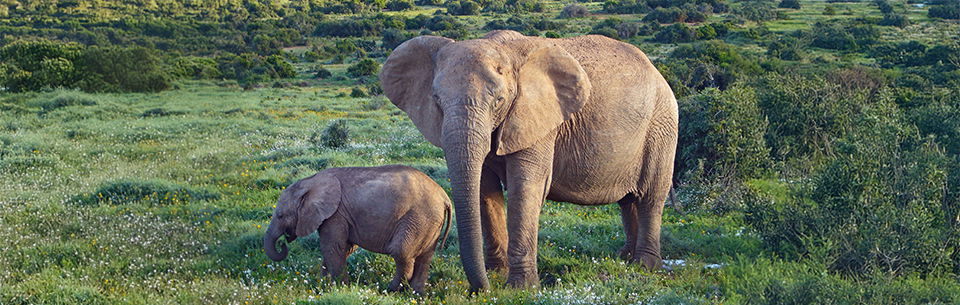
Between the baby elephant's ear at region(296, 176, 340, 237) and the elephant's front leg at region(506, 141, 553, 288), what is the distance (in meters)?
1.66

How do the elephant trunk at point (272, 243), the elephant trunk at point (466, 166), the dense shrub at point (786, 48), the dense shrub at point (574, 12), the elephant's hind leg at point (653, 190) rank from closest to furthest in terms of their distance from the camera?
the elephant trunk at point (466, 166), the elephant trunk at point (272, 243), the elephant's hind leg at point (653, 190), the dense shrub at point (786, 48), the dense shrub at point (574, 12)

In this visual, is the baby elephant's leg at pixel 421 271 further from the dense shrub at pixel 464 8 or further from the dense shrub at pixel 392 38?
the dense shrub at pixel 464 8

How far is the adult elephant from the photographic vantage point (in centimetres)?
668

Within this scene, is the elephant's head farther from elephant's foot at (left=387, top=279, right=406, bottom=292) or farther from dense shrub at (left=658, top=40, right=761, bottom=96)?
dense shrub at (left=658, top=40, right=761, bottom=96)

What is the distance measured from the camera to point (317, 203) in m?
7.80

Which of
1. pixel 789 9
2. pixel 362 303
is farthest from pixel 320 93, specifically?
pixel 789 9

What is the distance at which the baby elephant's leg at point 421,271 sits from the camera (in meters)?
7.96

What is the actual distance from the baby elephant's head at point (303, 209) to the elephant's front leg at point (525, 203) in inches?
65.8

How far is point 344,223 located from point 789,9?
69980mm

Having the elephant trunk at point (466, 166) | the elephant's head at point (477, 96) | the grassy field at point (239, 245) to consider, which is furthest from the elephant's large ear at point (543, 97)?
the grassy field at point (239, 245)

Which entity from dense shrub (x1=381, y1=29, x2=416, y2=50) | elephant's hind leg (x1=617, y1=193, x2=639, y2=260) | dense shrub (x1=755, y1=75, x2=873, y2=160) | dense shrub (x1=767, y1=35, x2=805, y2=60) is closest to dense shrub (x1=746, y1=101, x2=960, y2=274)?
elephant's hind leg (x1=617, y1=193, x2=639, y2=260)

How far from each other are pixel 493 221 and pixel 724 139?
7.39m

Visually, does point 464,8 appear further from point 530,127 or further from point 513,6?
point 530,127

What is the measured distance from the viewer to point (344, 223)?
25.7 feet
